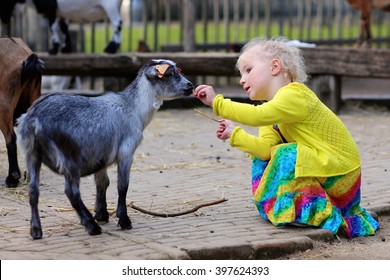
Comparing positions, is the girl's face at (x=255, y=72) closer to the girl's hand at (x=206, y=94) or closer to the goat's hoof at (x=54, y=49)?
the girl's hand at (x=206, y=94)

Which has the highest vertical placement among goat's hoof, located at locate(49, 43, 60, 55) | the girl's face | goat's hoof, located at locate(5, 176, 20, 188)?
the girl's face

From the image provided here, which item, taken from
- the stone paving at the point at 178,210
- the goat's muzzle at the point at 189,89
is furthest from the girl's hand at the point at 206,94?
the stone paving at the point at 178,210

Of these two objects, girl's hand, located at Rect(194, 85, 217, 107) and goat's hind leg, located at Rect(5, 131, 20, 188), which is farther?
goat's hind leg, located at Rect(5, 131, 20, 188)

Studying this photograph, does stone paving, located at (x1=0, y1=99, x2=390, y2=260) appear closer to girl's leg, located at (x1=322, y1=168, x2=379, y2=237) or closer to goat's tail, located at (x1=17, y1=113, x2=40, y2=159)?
girl's leg, located at (x1=322, y1=168, x2=379, y2=237)

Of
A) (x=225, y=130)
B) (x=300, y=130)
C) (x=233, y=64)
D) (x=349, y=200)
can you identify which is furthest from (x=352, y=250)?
(x=233, y=64)

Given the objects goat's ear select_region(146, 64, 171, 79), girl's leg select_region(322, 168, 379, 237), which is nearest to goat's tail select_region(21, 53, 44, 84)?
goat's ear select_region(146, 64, 171, 79)

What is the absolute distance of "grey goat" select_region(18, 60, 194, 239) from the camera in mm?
4898

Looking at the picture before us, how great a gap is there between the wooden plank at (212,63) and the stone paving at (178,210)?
1735mm

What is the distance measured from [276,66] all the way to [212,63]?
245 inches

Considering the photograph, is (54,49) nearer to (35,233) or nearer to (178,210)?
(178,210)

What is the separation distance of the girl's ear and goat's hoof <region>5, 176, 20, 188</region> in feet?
7.99

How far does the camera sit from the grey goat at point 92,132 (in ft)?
16.1

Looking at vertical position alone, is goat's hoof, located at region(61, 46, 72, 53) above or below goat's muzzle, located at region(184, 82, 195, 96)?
below

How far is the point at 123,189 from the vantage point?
16.9 ft
